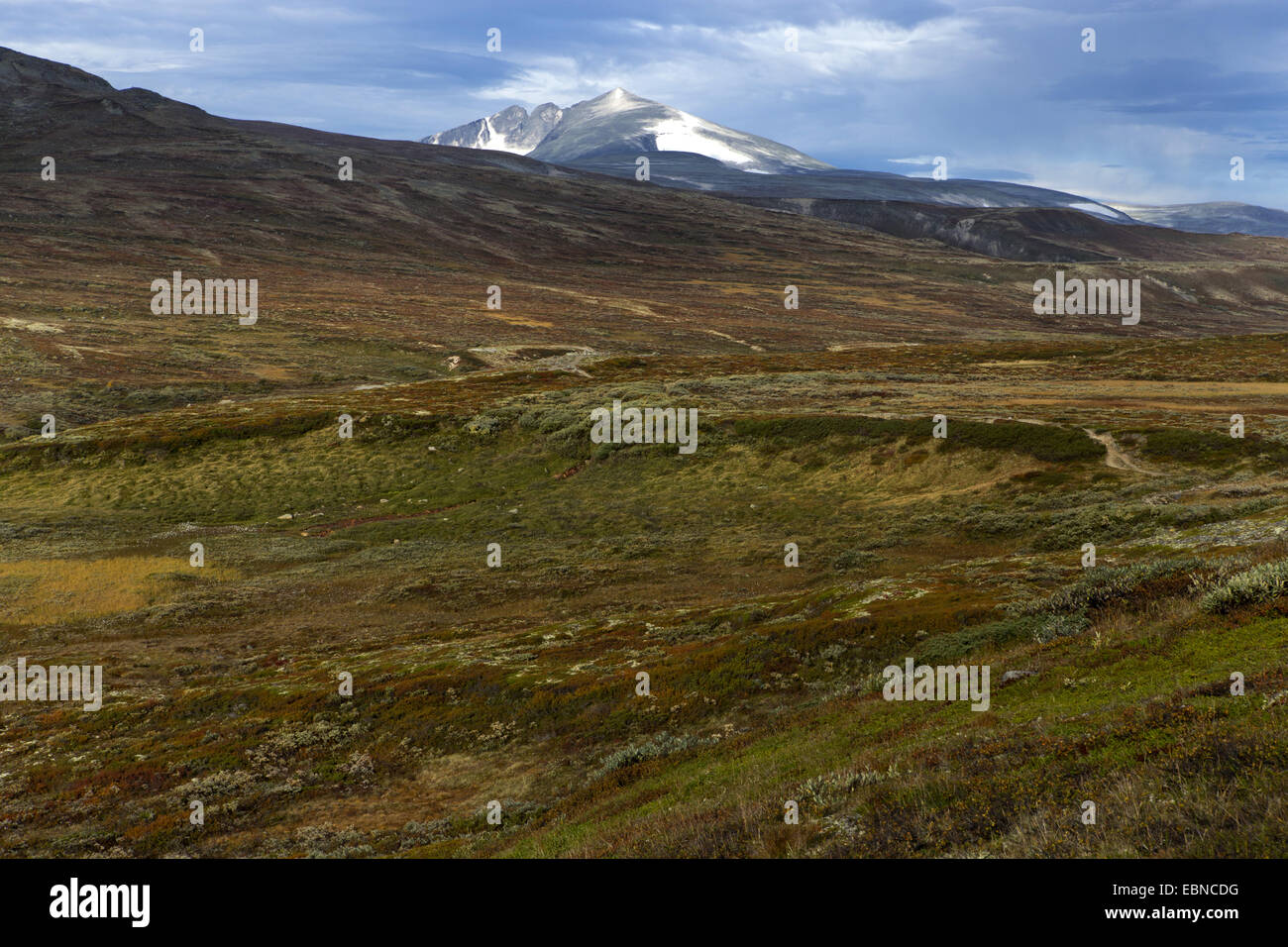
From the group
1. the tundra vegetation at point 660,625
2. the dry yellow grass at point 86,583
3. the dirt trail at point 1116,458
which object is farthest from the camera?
the dirt trail at point 1116,458

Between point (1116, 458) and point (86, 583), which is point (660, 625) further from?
point (1116, 458)

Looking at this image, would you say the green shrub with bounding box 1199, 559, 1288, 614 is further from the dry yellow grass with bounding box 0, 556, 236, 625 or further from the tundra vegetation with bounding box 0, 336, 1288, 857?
the dry yellow grass with bounding box 0, 556, 236, 625

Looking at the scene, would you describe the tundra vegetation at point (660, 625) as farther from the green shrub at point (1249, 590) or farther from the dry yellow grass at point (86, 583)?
the dry yellow grass at point (86, 583)

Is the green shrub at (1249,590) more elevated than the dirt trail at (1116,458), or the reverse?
the dirt trail at (1116,458)

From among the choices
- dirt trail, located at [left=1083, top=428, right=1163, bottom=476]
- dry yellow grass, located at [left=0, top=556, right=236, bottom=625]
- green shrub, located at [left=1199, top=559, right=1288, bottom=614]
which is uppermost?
dirt trail, located at [left=1083, top=428, right=1163, bottom=476]

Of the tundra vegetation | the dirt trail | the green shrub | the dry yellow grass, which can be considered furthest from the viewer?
the dirt trail

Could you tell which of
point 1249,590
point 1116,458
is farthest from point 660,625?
point 1116,458

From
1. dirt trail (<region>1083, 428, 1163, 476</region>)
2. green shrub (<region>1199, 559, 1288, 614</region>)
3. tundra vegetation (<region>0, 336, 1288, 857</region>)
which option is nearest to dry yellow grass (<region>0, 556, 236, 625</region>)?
tundra vegetation (<region>0, 336, 1288, 857</region>)

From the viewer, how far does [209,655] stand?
2777 cm

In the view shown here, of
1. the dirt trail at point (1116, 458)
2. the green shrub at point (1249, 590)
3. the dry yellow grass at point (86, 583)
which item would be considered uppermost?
the dirt trail at point (1116, 458)

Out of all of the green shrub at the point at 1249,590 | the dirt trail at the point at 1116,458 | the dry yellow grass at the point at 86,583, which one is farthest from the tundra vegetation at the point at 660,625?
the dirt trail at the point at 1116,458
